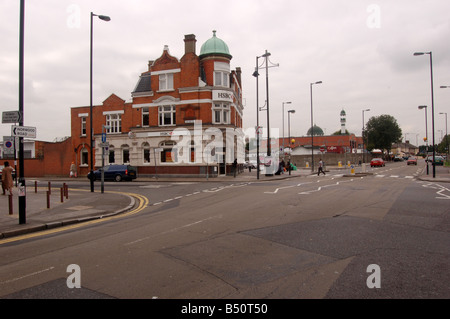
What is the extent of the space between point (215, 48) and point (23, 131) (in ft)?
89.3

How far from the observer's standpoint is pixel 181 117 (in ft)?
109

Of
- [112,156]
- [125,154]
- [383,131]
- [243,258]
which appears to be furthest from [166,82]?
[383,131]

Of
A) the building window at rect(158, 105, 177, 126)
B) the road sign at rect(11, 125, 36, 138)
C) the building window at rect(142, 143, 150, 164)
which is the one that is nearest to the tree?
the building window at rect(158, 105, 177, 126)

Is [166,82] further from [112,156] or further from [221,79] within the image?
[112,156]

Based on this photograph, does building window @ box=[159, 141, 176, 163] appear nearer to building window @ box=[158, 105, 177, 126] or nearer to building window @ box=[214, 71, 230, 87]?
building window @ box=[158, 105, 177, 126]

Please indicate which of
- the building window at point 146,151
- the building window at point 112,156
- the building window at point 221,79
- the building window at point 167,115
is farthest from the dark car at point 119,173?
the building window at point 221,79

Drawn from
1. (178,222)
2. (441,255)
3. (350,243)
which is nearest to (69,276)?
(178,222)

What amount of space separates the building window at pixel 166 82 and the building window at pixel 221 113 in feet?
18.4

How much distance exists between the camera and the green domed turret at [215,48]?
1316 inches

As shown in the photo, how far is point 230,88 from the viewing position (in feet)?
110

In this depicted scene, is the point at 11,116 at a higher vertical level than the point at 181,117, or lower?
lower

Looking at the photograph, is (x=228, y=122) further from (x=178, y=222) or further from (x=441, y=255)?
(x=441, y=255)

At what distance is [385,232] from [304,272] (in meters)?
3.61
